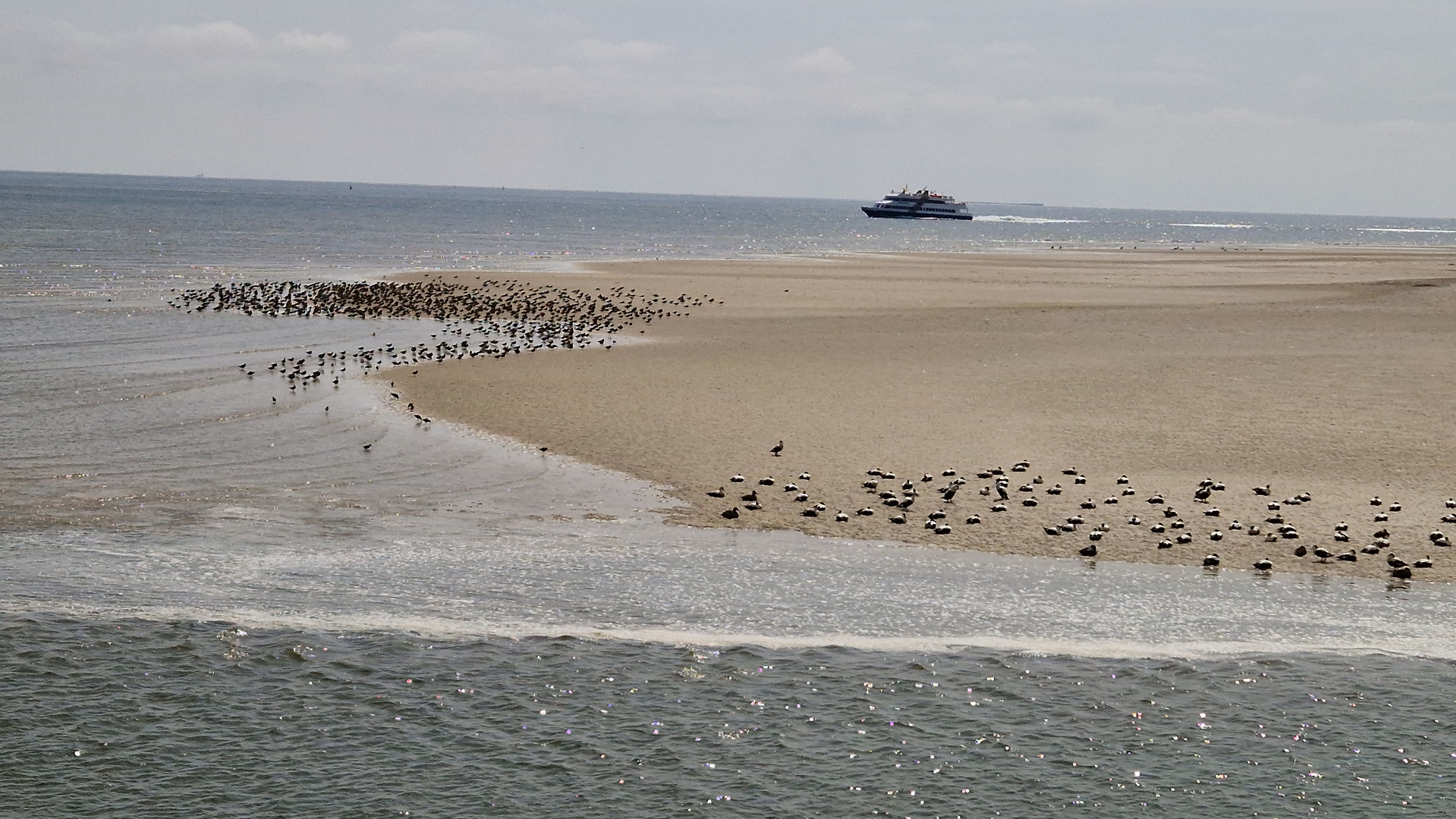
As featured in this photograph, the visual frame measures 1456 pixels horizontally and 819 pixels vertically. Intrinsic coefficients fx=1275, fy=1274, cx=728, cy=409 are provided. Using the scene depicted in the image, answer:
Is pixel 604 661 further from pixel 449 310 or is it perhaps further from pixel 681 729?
pixel 449 310

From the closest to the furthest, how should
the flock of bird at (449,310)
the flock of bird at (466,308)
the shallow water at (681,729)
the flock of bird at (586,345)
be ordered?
1. the shallow water at (681,729)
2. the flock of bird at (586,345)
3. the flock of bird at (449,310)
4. the flock of bird at (466,308)

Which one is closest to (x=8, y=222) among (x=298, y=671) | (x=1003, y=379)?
(x=1003, y=379)

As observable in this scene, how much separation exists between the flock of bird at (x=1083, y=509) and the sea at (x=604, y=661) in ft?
2.75

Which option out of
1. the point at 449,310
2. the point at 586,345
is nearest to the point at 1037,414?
the point at 586,345

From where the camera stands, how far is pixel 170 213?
14312cm

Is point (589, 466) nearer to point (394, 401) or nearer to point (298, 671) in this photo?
point (394, 401)

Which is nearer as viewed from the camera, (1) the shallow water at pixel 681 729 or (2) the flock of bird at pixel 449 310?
(1) the shallow water at pixel 681 729

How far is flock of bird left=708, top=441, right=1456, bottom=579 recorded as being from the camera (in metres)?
15.9

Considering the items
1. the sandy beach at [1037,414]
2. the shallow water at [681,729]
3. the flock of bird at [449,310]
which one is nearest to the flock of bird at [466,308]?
the flock of bird at [449,310]

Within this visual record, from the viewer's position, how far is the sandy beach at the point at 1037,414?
17156 mm

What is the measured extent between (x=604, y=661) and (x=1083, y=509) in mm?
8169

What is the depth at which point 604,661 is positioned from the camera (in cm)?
1207

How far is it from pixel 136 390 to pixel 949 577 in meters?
19.2

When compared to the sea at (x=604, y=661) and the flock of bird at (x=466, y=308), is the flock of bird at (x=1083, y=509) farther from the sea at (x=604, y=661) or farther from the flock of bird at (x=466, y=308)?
the flock of bird at (x=466, y=308)
